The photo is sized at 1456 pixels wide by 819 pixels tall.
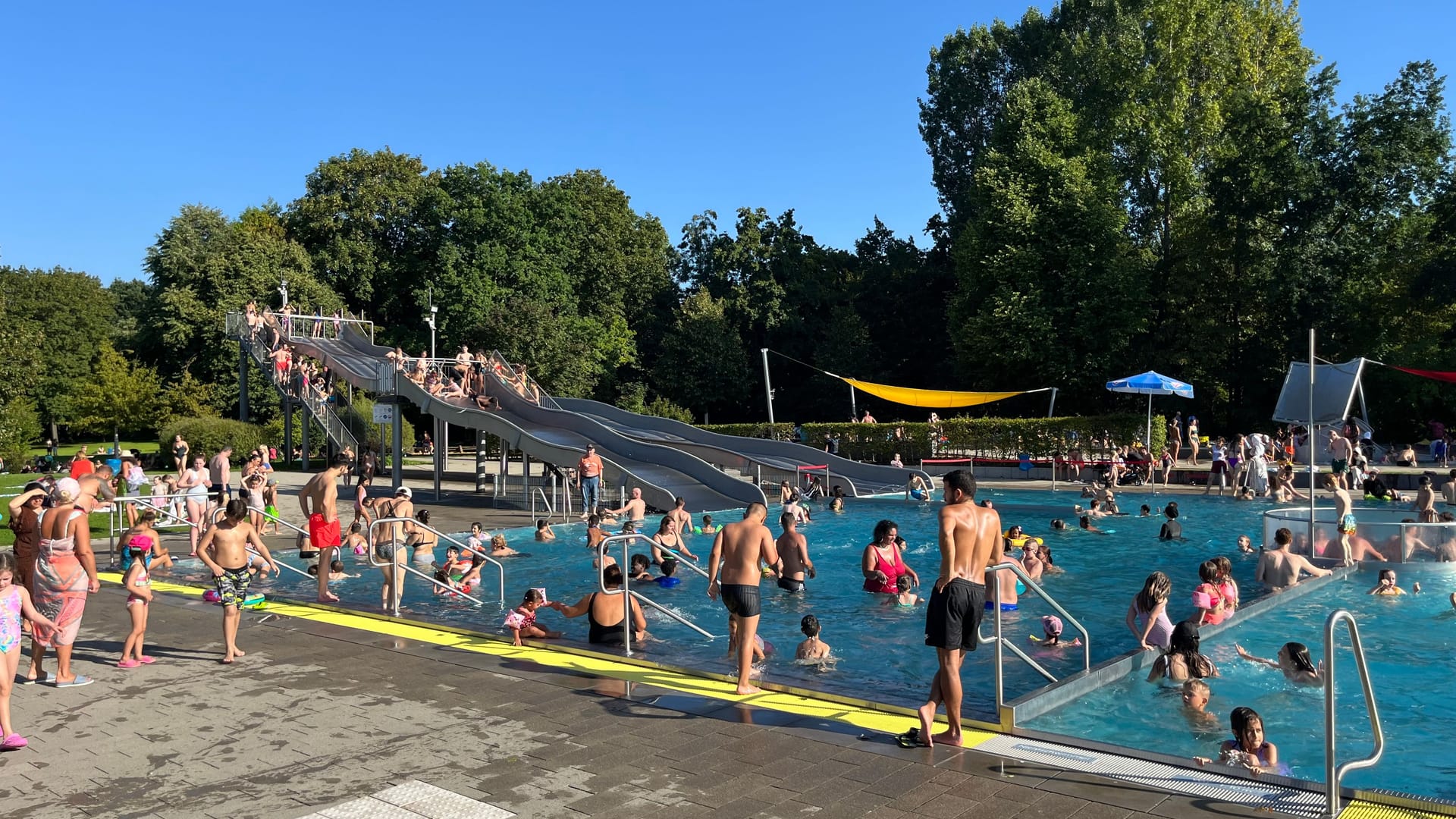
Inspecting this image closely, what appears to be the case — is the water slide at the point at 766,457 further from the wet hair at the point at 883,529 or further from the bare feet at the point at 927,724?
the bare feet at the point at 927,724

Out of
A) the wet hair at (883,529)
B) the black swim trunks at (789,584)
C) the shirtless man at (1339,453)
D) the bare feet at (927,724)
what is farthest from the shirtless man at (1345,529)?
the bare feet at (927,724)

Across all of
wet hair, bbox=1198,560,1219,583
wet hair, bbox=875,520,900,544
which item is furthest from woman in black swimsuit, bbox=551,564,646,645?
wet hair, bbox=1198,560,1219,583

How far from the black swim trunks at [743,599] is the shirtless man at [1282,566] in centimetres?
877

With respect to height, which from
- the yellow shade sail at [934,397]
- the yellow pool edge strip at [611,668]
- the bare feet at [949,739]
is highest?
the yellow shade sail at [934,397]

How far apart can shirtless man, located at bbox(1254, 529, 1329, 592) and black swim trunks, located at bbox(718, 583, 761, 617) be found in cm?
877

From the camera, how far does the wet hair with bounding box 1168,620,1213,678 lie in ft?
28.9

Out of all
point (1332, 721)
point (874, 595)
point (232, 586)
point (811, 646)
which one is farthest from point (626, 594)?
point (874, 595)

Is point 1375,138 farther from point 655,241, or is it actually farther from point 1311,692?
point 655,241

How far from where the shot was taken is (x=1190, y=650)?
29.0ft

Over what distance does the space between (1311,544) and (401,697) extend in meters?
12.9

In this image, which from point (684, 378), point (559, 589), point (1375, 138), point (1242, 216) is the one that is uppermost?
point (1375, 138)

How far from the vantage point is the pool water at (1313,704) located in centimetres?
766

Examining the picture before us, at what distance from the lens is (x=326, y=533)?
12.6 m

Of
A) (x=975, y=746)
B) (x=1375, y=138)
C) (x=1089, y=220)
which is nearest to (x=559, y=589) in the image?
(x=975, y=746)
